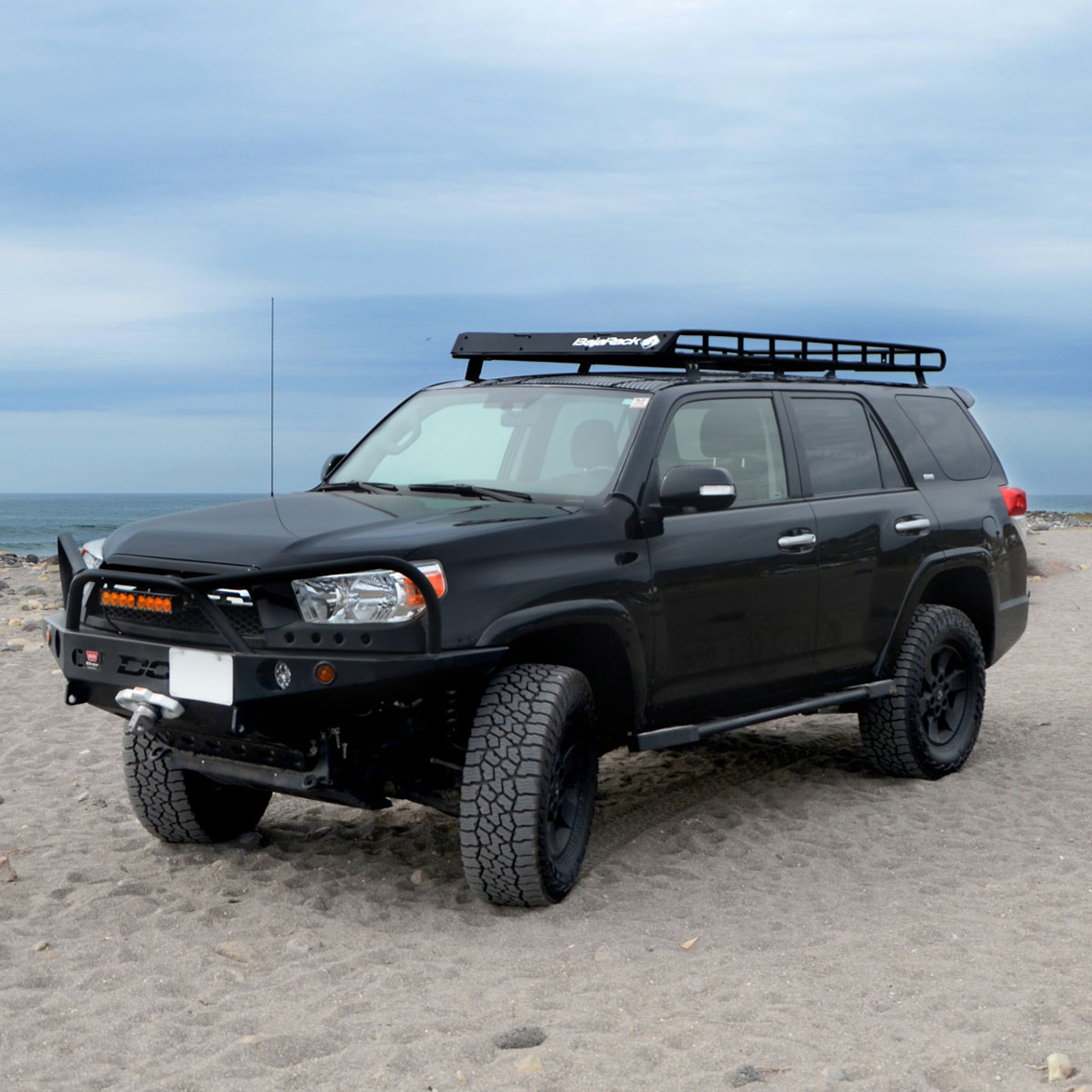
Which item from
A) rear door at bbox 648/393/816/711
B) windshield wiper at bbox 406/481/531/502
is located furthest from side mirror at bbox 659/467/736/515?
windshield wiper at bbox 406/481/531/502

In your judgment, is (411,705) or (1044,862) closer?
(411,705)

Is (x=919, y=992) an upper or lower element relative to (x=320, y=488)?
lower

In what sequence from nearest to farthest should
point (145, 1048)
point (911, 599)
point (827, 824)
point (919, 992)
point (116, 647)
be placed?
point (145, 1048), point (919, 992), point (116, 647), point (827, 824), point (911, 599)

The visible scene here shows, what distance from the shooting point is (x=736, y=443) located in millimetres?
6230

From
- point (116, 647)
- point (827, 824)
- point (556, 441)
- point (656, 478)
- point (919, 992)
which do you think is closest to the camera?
point (919, 992)

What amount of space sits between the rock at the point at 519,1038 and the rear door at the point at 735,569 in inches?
71.9

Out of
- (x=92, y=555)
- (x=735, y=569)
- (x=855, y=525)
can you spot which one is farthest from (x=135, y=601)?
(x=855, y=525)

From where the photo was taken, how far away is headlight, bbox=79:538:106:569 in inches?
211

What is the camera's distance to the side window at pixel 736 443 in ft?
19.3

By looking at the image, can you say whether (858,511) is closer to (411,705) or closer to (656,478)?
(656,478)

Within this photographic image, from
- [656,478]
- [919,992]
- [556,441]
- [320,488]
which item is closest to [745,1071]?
[919,992]

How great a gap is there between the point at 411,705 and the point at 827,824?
2.43 metres

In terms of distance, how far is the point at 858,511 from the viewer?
Answer: 671 cm

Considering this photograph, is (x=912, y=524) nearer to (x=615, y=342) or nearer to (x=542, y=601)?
(x=615, y=342)
